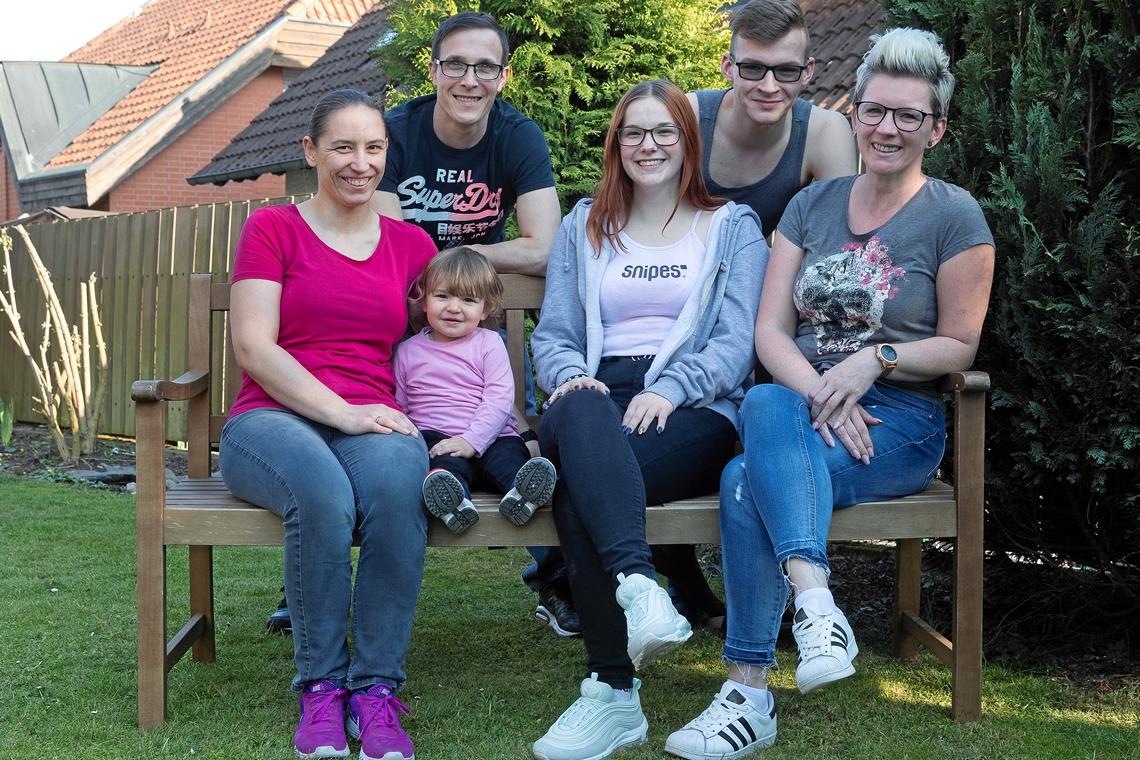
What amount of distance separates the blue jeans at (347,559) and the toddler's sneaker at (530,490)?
0.23 m

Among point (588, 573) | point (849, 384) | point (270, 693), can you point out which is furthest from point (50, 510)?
point (849, 384)

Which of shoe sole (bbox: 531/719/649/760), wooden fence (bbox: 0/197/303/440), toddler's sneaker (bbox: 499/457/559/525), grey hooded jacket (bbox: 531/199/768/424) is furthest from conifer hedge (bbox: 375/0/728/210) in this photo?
shoe sole (bbox: 531/719/649/760)

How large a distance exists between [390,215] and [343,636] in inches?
54.8

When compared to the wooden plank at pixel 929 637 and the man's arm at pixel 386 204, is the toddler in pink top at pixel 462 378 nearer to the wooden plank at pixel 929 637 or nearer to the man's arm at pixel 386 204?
the man's arm at pixel 386 204

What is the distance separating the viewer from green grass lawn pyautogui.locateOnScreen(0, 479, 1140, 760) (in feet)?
9.61

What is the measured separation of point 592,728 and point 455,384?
1069 mm

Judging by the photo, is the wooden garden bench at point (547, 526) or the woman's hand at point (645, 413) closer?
the wooden garden bench at point (547, 526)

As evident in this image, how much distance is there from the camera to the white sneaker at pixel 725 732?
2801 mm

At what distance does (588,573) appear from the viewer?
9.41 ft

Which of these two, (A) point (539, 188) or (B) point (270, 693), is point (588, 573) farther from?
(A) point (539, 188)

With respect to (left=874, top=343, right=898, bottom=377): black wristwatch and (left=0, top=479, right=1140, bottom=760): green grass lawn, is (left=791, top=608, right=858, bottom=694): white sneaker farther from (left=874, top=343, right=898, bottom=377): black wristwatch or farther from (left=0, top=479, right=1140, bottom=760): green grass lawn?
(left=874, top=343, right=898, bottom=377): black wristwatch

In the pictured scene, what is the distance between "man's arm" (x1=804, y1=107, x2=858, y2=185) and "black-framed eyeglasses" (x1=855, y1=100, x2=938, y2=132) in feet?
1.83

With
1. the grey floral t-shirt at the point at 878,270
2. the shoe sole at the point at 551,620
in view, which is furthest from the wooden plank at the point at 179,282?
the grey floral t-shirt at the point at 878,270

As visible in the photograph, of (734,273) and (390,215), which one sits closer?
(734,273)
